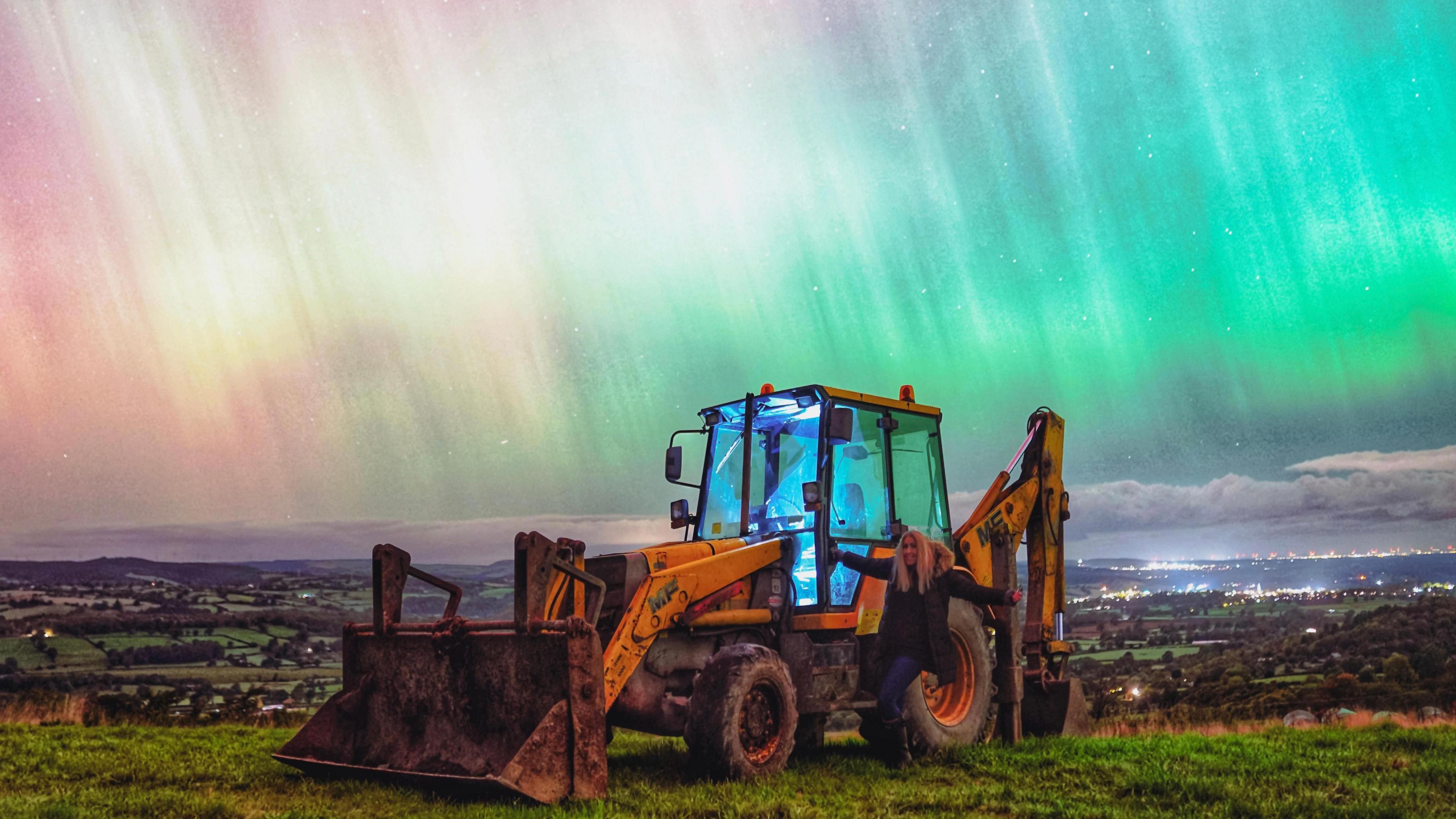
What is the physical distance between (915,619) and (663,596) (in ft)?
7.05

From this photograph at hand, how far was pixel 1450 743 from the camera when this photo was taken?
370 inches

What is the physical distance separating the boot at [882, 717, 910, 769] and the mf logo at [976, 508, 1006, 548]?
9.09 ft

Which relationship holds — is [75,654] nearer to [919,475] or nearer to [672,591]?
[919,475]

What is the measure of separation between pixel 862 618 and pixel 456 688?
3669mm

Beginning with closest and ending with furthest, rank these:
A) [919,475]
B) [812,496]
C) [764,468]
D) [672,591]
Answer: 1. [672,591]
2. [812,496]
3. [764,468]
4. [919,475]

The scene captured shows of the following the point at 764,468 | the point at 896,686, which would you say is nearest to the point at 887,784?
the point at 896,686

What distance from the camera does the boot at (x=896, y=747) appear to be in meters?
9.16

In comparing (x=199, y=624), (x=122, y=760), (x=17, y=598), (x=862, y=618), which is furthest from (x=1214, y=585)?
(x=17, y=598)

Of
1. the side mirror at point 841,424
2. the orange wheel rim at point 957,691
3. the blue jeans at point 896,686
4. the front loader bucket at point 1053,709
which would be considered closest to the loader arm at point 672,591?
the side mirror at point 841,424

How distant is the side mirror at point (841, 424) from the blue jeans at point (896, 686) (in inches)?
74.7

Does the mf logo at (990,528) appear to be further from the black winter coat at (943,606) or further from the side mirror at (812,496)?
the side mirror at (812,496)

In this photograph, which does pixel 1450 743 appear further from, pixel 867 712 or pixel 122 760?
pixel 122 760

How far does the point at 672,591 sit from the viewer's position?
27.9ft

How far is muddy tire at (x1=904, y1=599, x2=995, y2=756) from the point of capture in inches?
415
